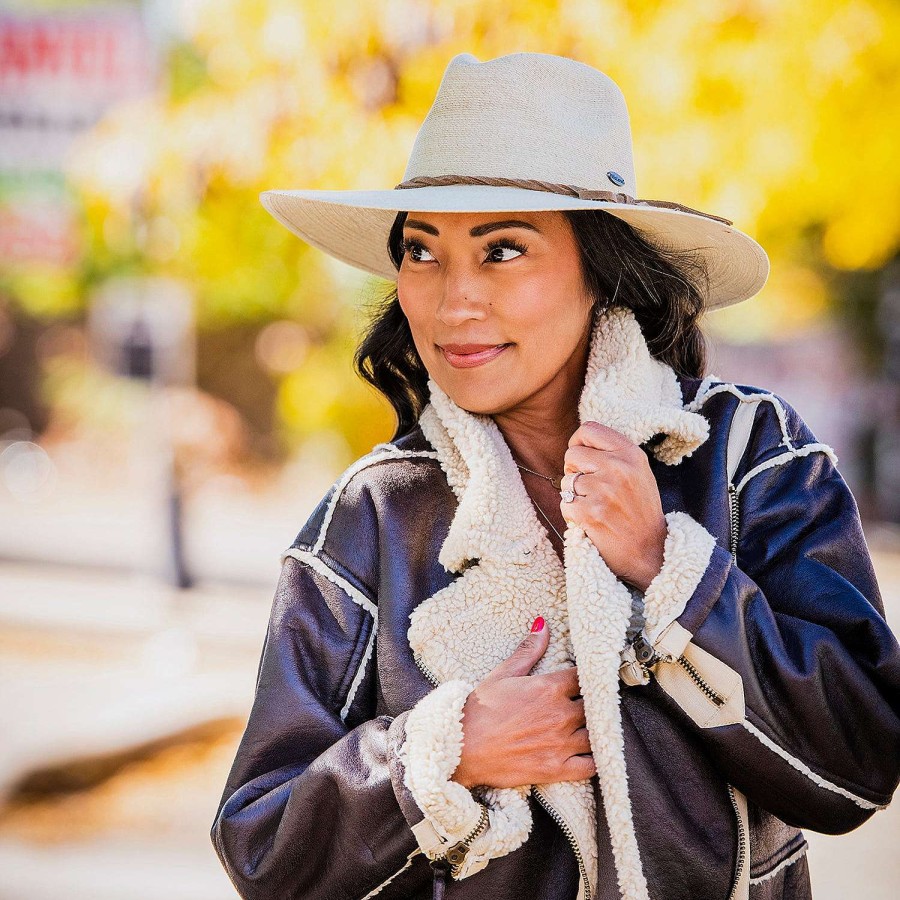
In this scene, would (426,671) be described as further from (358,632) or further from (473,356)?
(473,356)

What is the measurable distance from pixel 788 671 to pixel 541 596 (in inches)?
15.3

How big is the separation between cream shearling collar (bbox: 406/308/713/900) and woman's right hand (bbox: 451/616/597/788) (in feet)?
0.10

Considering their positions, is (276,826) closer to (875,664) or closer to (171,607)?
(875,664)

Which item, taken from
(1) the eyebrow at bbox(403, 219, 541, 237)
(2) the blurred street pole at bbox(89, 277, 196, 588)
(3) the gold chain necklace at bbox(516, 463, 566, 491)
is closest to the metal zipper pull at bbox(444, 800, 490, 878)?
(3) the gold chain necklace at bbox(516, 463, 566, 491)

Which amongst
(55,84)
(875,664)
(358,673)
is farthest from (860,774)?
(55,84)

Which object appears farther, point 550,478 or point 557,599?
point 550,478

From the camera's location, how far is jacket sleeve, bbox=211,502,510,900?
5.27ft

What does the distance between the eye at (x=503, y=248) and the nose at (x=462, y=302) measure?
0.05m

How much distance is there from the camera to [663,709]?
1687mm

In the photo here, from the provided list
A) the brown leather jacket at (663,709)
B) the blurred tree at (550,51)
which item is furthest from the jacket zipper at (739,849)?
the blurred tree at (550,51)

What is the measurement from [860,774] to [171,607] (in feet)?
25.5

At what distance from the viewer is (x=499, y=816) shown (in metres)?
1.64

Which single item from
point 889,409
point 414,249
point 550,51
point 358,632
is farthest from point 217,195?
point 889,409

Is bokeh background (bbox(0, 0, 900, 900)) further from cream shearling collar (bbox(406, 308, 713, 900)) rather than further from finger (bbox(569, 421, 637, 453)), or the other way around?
finger (bbox(569, 421, 637, 453))
